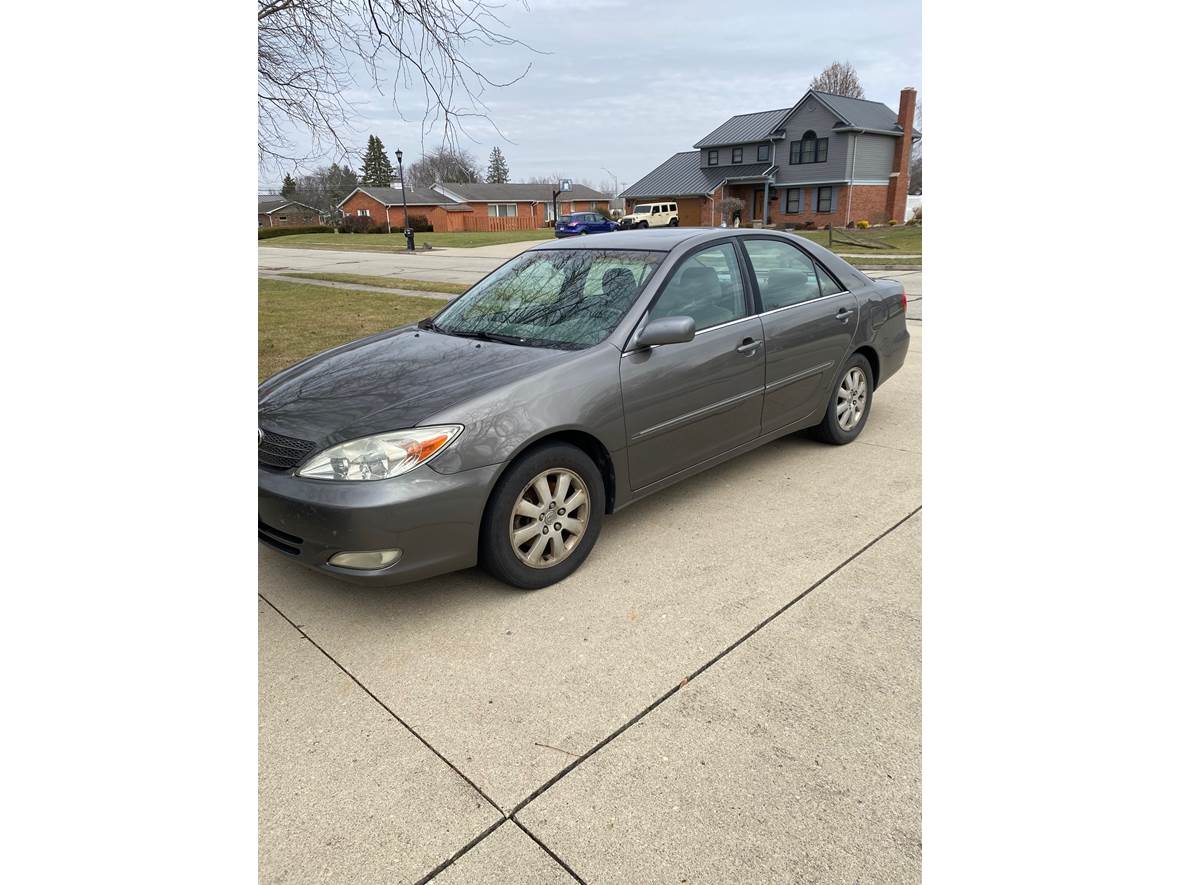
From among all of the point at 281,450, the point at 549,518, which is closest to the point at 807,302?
the point at 549,518

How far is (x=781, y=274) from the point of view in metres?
4.70

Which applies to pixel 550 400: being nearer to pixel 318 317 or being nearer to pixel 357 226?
pixel 318 317

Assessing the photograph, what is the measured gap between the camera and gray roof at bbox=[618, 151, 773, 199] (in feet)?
161

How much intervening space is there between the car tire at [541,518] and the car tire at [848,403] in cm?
218

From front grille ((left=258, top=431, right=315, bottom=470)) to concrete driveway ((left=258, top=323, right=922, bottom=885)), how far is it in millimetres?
667

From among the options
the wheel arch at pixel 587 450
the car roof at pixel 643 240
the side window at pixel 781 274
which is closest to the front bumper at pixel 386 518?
the wheel arch at pixel 587 450

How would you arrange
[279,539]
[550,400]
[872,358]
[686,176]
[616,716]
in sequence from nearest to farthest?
[616,716] → [279,539] → [550,400] → [872,358] → [686,176]

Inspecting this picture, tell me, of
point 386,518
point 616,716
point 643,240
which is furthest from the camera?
point 643,240

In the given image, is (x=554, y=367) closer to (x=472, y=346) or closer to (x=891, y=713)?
(x=472, y=346)

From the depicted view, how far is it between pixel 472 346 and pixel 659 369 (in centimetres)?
95

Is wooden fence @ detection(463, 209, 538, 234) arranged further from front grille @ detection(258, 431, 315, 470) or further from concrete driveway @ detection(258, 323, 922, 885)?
concrete driveway @ detection(258, 323, 922, 885)

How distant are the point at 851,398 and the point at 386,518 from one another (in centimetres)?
349

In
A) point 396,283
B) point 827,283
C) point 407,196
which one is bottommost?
point 827,283

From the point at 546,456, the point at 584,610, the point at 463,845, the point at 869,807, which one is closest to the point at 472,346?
the point at 546,456
